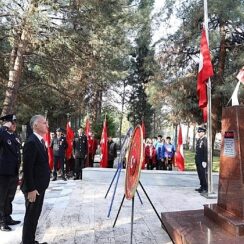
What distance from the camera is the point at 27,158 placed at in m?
4.42

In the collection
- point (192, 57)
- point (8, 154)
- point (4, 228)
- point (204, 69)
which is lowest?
point (4, 228)

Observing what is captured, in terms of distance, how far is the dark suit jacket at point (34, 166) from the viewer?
Answer: 4391 millimetres

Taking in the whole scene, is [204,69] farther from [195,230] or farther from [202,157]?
[195,230]

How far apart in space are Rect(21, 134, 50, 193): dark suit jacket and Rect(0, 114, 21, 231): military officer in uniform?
3.86 feet

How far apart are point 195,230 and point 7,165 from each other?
110 inches

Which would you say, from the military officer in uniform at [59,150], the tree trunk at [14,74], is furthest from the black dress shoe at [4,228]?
the tree trunk at [14,74]

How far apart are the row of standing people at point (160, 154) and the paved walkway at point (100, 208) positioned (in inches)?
139

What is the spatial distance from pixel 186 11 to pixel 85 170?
36.4 feet

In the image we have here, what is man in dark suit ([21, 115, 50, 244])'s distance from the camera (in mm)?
4395

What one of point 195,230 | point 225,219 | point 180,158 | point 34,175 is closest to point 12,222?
point 34,175

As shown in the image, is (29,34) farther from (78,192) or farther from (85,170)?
(78,192)

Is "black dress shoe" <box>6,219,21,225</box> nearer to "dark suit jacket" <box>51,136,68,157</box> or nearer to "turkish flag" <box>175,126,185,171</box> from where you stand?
"dark suit jacket" <box>51,136,68,157</box>

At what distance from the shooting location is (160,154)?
1414 cm

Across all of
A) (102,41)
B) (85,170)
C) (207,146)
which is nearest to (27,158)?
(207,146)
